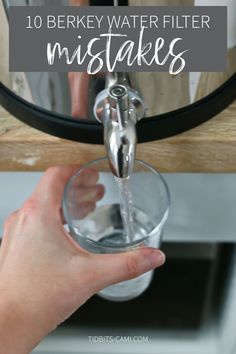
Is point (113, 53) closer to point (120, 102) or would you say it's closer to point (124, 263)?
point (120, 102)

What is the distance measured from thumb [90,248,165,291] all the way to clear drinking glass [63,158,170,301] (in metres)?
0.01

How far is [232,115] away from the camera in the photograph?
1.24ft

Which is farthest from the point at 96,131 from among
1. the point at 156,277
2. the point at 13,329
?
the point at 156,277

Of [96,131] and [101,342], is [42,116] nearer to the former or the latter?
[96,131]

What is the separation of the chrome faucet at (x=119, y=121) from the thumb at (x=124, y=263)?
0.21ft

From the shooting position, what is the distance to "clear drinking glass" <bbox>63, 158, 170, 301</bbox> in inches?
15.3

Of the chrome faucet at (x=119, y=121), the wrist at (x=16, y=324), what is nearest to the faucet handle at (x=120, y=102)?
the chrome faucet at (x=119, y=121)

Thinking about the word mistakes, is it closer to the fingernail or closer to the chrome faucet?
the chrome faucet

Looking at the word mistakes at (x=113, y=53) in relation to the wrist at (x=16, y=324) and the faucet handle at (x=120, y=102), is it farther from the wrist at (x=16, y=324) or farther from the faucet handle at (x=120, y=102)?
the wrist at (x=16, y=324)

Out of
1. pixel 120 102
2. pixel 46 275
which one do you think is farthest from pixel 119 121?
pixel 46 275

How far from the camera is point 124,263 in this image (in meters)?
0.37

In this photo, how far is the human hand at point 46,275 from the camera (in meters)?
0.37

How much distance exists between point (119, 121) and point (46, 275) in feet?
0.42

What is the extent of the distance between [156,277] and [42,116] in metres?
0.34
